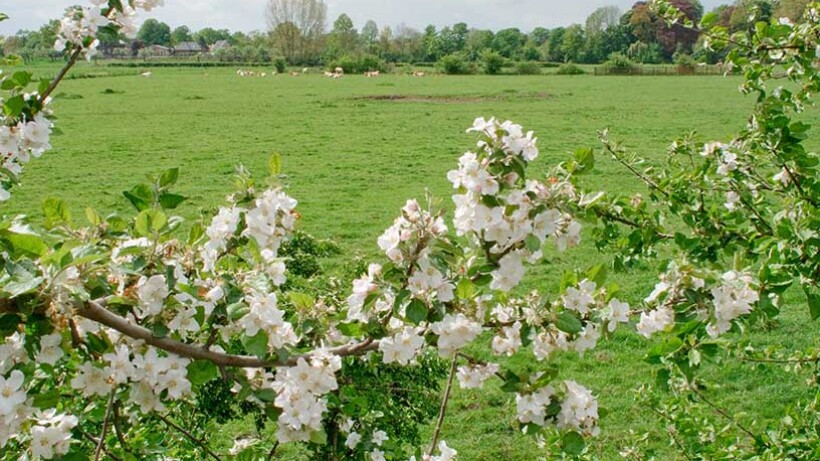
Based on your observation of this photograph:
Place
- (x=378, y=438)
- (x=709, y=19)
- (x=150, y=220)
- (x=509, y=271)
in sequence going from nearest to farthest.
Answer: (x=150, y=220), (x=509, y=271), (x=378, y=438), (x=709, y=19)

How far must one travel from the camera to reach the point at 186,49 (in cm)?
10481

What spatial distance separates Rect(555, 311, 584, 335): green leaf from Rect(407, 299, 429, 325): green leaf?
267mm

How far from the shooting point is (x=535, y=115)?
2372 centimetres

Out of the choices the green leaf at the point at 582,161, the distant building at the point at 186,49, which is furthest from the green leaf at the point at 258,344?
the distant building at the point at 186,49

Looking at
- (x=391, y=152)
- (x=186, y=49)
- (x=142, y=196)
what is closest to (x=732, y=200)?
(x=142, y=196)

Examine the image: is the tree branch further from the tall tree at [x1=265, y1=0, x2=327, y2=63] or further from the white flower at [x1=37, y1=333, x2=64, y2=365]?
the tall tree at [x1=265, y1=0, x2=327, y2=63]

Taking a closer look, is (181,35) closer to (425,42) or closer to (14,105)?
(425,42)

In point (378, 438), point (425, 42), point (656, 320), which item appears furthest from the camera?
point (425, 42)

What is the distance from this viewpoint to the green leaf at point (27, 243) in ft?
3.95

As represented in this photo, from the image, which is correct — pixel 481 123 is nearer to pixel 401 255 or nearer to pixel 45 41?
pixel 401 255

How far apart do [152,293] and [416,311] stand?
0.50 m

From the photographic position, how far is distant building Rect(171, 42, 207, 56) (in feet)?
334

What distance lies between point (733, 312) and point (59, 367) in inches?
67.4

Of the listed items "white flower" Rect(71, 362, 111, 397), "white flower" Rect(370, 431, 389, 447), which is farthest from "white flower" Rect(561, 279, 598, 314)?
"white flower" Rect(370, 431, 389, 447)
